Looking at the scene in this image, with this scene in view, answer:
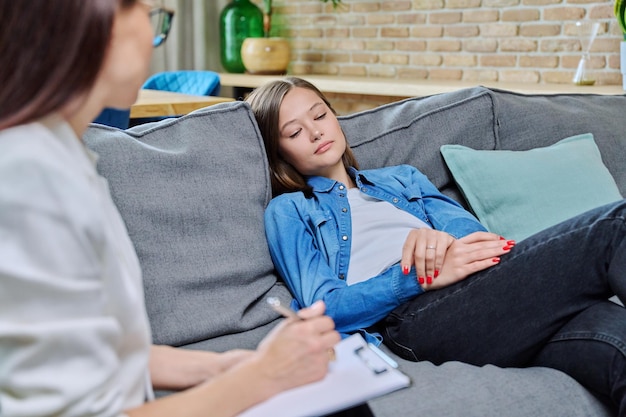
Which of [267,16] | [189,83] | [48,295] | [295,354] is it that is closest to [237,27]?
[267,16]

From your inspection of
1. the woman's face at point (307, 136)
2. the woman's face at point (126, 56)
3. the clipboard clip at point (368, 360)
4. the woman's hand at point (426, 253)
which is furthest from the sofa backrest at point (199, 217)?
the woman's face at point (126, 56)

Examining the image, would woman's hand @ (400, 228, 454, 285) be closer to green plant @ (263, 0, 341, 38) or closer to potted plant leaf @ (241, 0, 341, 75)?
potted plant leaf @ (241, 0, 341, 75)

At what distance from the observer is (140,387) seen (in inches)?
33.1

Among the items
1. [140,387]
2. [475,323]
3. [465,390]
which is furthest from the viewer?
[475,323]

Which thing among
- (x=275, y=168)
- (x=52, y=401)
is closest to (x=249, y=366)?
(x=52, y=401)

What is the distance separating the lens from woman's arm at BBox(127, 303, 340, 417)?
2.74 ft

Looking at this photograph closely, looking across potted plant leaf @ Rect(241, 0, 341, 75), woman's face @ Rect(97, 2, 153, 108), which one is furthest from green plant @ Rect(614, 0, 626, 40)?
woman's face @ Rect(97, 2, 153, 108)

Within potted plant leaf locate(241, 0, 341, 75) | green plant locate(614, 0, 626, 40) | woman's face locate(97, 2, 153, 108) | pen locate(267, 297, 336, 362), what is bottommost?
pen locate(267, 297, 336, 362)

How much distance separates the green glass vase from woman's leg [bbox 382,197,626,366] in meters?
3.48

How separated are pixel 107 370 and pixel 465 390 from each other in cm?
70

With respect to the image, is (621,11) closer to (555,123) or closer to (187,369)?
(555,123)

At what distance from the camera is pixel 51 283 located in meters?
0.68

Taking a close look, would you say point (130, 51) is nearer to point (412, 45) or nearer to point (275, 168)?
point (275, 168)

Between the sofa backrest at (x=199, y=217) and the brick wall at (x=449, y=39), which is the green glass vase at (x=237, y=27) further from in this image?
the sofa backrest at (x=199, y=217)
